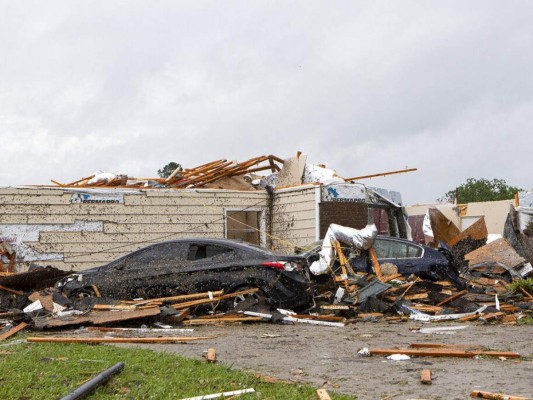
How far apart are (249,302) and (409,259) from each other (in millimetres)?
4774

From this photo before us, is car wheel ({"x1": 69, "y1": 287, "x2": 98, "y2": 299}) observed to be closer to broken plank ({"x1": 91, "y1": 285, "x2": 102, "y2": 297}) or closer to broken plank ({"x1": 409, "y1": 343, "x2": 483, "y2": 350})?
broken plank ({"x1": 91, "y1": 285, "x2": 102, "y2": 297})

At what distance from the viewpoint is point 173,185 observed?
20.5 meters

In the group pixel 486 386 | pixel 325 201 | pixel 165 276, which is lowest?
pixel 486 386

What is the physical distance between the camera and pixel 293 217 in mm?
19875

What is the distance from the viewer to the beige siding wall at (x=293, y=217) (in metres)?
19.3

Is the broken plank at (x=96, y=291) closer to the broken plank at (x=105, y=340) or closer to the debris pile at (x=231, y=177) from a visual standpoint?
the broken plank at (x=105, y=340)

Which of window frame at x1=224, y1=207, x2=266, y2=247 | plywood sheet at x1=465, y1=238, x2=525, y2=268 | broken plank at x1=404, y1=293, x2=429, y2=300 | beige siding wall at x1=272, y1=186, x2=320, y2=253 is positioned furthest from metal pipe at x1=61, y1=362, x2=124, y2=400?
plywood sheet at x1=465, y1=238, x2=525, y2=268

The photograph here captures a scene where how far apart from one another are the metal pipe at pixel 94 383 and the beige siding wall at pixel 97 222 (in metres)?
→ 12.1

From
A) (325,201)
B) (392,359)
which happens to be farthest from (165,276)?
(325,201)

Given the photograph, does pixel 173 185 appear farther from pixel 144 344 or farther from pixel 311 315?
pixel 144 344

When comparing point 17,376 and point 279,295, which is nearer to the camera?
point 17,376

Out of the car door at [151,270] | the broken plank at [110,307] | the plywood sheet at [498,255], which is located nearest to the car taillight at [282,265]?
the car door at [151,270]

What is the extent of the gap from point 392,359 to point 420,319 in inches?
192

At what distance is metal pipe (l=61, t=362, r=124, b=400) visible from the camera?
5.51m
